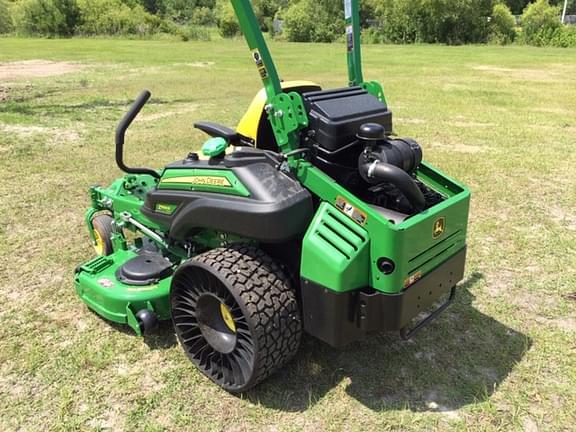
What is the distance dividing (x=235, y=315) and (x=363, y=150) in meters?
1.00

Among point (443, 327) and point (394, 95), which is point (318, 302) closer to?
point (443, 327)

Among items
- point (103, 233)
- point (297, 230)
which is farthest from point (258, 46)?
point (103, 233)

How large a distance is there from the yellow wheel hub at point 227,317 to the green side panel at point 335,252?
447 millimetres

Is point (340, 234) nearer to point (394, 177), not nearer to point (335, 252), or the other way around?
point (335, 252)

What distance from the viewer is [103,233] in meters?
4.03

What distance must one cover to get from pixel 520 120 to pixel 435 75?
771 cm

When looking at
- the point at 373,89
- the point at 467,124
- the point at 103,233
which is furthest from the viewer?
the point at 467,124

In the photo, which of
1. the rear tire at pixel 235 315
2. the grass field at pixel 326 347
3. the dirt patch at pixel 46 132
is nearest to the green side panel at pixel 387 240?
the rear tire at pixel 235 315

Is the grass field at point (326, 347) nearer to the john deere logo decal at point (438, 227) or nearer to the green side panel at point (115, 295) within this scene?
the green side panel at point (115, 295)

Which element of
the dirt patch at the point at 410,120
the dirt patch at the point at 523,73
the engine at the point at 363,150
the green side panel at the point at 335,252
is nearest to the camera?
the green side panel at the point at 335,252

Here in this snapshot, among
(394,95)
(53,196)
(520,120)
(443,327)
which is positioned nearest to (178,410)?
(443,327)

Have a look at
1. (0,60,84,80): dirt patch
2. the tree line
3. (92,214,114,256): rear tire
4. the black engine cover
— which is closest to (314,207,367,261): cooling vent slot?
the black engine cover

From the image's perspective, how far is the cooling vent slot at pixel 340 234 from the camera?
230 centimetres

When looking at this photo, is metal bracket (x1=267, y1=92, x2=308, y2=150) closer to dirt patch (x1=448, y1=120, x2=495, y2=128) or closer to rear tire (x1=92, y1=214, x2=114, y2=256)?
rear tire (x1=92, y1=214, x2=114, y2=256)
